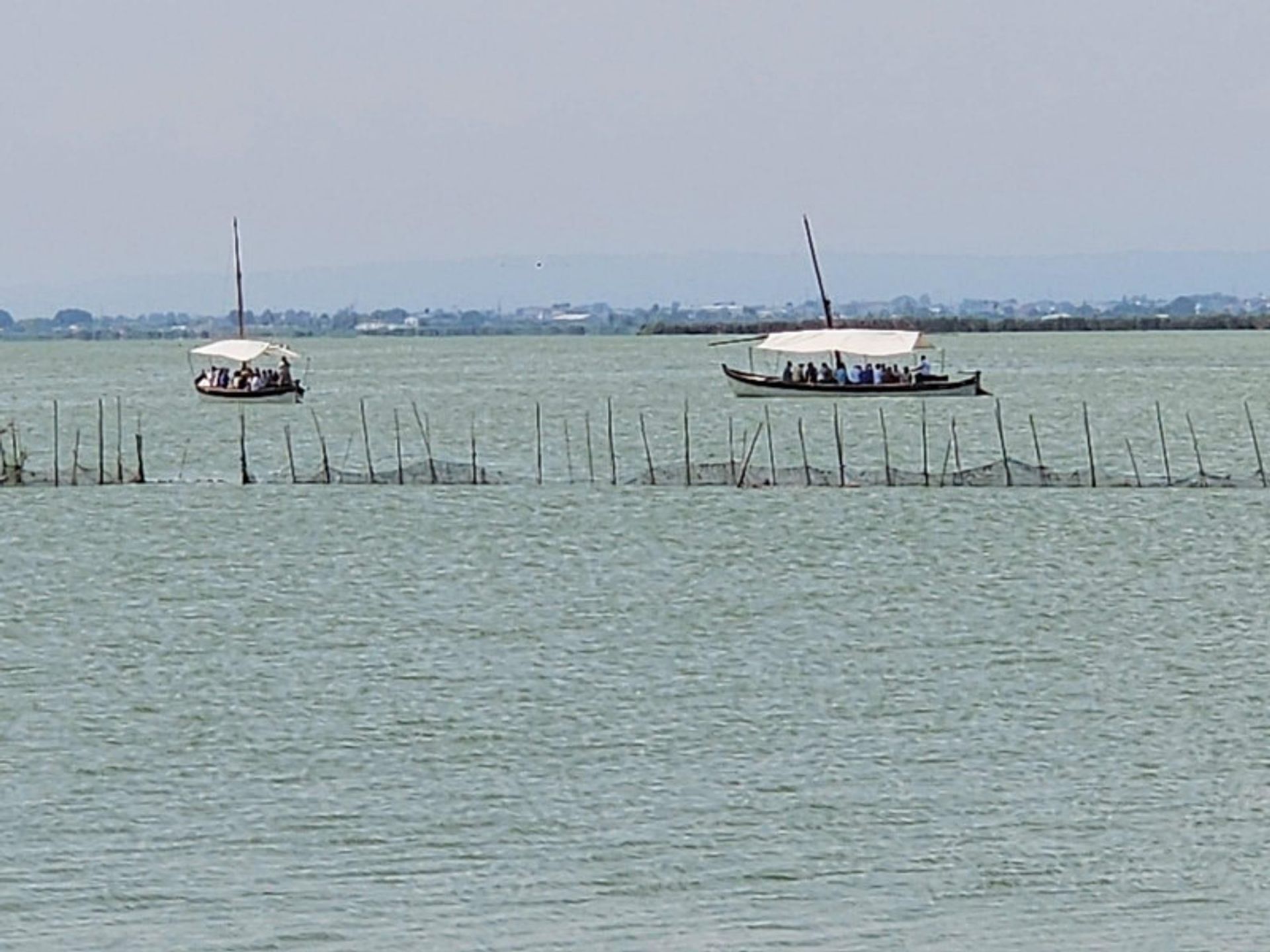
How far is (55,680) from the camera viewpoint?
26.4 metres

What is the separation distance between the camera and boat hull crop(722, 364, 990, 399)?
7431cm

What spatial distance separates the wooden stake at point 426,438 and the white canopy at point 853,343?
36.5 feet

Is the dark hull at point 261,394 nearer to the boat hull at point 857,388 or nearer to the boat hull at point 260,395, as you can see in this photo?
the boat hull at point 260,395

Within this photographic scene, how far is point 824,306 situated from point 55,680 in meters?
61.2

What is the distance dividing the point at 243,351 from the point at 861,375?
2473cm

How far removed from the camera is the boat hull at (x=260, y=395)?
279ft

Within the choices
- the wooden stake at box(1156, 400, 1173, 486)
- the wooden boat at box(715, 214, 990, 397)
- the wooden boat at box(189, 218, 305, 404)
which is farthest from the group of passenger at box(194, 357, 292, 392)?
the wooden stake at box(1156, 400, 1173, 486)

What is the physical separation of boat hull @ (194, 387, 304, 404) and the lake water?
3492cm

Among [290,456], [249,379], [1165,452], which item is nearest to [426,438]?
[290,456]

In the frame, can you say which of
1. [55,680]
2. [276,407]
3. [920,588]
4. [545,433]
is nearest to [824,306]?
[545,433]

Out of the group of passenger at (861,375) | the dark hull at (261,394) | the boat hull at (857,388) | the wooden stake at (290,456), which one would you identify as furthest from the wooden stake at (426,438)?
the group of passenger at (861,375)

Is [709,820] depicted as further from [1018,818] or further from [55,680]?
[55,680]

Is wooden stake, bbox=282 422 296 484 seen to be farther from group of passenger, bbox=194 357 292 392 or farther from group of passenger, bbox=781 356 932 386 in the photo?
group of passenger, bbox=781 356 932 386

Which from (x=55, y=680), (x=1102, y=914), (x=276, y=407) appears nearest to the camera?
(x=1102, y=914)
